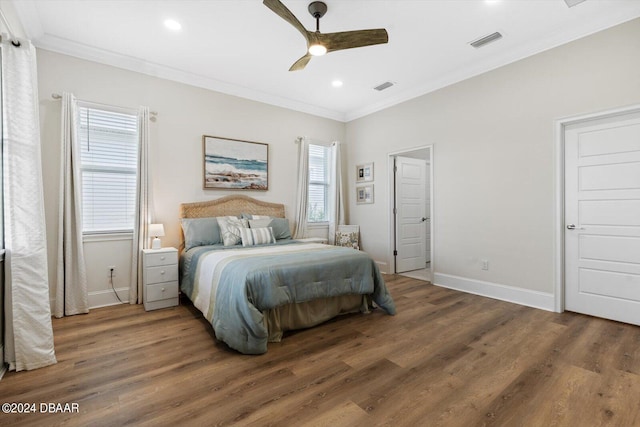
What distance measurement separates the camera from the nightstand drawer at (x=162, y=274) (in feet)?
11.2

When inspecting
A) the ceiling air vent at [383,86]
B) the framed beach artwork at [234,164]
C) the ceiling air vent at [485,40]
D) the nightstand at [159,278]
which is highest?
the ceiling air vent at [383,86]

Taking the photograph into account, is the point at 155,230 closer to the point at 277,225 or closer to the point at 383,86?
the point at 277,225

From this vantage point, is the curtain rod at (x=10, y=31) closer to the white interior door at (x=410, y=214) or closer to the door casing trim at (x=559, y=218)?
the white interior door at (x=410, y=214)

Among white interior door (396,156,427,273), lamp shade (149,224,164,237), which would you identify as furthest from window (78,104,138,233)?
white interior door (396,156,427,273)

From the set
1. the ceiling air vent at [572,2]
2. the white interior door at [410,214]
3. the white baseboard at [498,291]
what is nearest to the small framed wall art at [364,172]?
the white interior door at [410,214]

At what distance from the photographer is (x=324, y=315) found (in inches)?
117

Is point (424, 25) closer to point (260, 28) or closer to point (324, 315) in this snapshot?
point (260, 28)

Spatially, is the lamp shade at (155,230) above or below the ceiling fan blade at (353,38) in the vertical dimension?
below

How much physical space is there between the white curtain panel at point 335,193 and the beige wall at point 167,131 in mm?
647

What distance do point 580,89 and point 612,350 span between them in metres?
2.47

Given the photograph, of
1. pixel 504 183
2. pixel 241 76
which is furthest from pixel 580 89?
pixel 241 76

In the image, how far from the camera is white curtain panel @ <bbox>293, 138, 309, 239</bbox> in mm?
5109

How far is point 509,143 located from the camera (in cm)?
361

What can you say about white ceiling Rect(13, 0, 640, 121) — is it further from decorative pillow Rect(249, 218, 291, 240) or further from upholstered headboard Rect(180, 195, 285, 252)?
decorative pillow Rect(249, 218, 291, 240)
